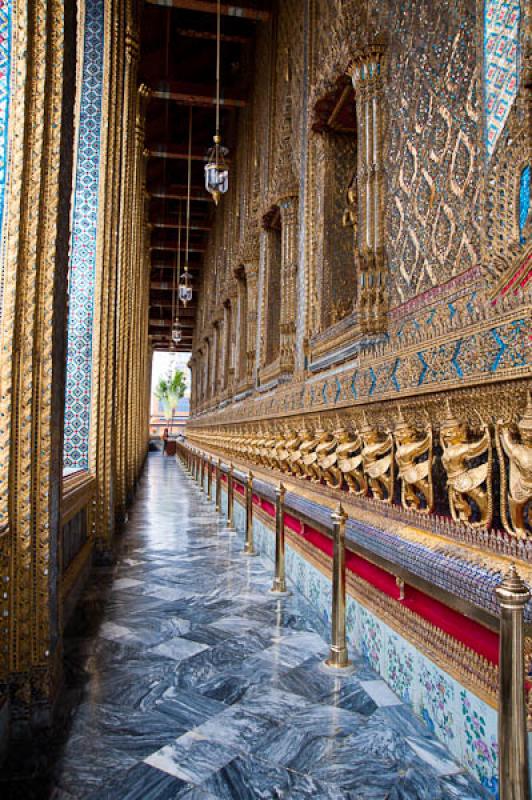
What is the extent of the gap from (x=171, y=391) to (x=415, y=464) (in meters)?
38.4

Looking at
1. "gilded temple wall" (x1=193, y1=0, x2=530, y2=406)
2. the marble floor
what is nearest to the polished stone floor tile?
the marble floor

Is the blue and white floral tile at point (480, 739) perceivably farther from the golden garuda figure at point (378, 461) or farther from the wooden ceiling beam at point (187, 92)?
the wooden ceiling beam at point (187, 92)

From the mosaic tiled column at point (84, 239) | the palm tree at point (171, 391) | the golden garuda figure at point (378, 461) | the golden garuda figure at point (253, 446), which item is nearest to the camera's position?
the golden garuda figure at point (378, 461)

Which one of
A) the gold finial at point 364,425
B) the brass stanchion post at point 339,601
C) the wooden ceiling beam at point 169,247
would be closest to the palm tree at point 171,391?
the wooden ceiling beam at point 169,247

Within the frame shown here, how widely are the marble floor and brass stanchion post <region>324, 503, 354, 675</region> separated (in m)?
0.09

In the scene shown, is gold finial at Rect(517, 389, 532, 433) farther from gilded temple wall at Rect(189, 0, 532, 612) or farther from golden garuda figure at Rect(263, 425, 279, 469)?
golden garuda figure at Rect(263, 425, 279, 469)

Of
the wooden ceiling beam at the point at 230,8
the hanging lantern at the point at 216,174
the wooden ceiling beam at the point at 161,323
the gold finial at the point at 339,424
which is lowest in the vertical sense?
the gold finial at the point at 339,424

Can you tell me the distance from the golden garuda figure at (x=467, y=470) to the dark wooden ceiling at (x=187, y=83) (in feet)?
25.8

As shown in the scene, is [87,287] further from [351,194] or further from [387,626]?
[387,626]

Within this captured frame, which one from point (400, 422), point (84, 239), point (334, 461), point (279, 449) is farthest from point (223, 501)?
point (400, 422)

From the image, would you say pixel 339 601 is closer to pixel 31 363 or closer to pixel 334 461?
pixel 334 461

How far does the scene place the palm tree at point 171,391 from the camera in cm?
3962

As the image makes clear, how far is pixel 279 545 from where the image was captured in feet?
12.3

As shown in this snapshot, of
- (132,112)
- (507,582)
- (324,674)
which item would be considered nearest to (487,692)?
(507,582)
